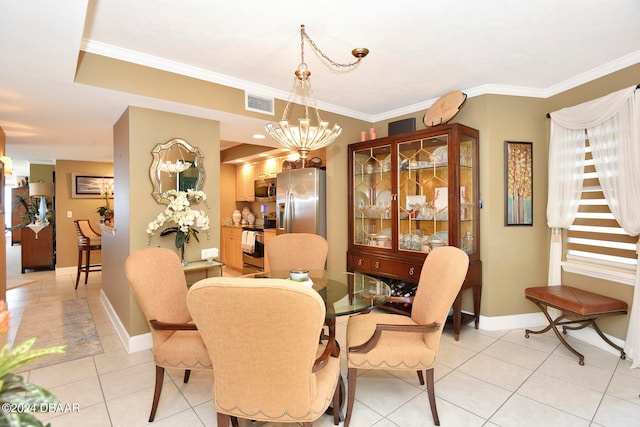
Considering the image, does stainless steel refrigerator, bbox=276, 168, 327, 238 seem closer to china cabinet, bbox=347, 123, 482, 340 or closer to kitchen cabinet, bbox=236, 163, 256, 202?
china cabinet, bbox=347, 123, 482, 340

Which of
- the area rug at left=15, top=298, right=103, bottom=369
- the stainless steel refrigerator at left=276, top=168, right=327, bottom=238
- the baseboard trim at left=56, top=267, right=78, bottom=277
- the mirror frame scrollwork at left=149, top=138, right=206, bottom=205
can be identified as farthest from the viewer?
the baseboard trim at left=56, top=267, right=78, bottom=277

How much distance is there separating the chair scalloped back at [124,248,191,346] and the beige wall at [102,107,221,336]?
970 millimetres

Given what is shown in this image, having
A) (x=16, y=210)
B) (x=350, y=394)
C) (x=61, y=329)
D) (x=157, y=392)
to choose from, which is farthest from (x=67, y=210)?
(x=350, y=394)

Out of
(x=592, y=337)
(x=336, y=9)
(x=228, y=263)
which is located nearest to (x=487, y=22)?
(x=336, y=9)

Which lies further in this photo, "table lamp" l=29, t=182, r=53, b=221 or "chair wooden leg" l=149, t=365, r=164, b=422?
"table lamp" l=29, t=182, r=53, b=221

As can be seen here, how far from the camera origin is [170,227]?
3.12 m

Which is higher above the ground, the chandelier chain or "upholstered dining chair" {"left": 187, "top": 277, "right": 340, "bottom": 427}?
the chandelier chain

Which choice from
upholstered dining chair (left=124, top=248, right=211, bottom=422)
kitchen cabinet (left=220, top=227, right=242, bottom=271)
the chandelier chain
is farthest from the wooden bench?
kitchen cabinet (left=220, top=227, right=242, bottom=271)

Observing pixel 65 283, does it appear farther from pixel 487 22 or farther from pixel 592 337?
pixel 592 337

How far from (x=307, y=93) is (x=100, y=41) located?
188 centimetres

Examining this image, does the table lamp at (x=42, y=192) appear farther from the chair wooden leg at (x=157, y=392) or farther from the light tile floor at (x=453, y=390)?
the chair wooden leg at (x=157, y=392)

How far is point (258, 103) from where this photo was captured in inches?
130

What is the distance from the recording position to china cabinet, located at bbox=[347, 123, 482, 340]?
10.7 ft

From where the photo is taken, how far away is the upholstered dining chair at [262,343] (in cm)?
122
